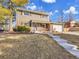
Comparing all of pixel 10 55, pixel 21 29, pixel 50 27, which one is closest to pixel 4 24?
pixel 21 29

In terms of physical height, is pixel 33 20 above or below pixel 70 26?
above

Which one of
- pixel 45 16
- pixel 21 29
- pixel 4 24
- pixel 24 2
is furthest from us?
pixel 45 16

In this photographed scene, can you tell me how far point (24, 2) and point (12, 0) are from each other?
221cm

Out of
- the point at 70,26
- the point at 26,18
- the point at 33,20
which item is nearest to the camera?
the point at 26,18

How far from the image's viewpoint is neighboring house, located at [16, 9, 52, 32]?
4444 centimetres

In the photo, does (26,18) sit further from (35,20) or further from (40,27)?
(40,27)

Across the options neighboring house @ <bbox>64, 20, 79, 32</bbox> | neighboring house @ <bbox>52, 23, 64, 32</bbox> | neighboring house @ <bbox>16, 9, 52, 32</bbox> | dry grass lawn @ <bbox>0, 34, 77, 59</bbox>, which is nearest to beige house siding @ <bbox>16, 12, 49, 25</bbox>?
neighboring house @ <bbox>16, 9, 52, 32</bbox>

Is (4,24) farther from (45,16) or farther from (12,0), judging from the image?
(45,16)

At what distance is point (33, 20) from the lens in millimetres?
47094

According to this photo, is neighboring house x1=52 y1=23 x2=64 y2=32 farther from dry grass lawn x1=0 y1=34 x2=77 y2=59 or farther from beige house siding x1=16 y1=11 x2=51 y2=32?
dry grass lawn x1=0 y1=34 x2=77 y2=59

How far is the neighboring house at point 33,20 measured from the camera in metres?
44.4

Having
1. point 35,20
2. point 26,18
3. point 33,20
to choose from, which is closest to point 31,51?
point 26,18

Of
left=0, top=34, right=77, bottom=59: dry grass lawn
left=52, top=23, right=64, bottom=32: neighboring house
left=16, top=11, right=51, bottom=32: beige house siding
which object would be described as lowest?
left=0, top=34, right=77, bottom=59: dry grass lawn

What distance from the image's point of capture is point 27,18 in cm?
4616
